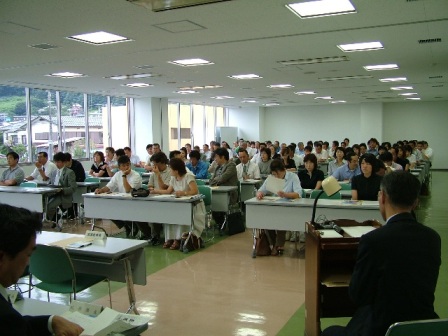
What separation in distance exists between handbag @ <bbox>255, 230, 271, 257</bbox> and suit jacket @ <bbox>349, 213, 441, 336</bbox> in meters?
3.94

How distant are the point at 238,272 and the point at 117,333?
338 centimetres

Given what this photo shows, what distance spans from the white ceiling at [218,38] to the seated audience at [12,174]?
5.68ft

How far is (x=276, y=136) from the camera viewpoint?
22.1 m

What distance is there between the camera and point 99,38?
5.86 metres

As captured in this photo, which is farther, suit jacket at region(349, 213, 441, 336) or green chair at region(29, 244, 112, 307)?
green chair at region(29, 244, 112, 307)

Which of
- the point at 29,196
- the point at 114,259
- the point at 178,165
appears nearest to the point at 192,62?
the point at 178,165

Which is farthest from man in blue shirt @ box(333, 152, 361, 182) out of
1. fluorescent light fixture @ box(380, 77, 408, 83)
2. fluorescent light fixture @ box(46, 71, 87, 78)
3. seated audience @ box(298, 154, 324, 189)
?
fluorescent light fixture @ box(46, 71, 87, 78)

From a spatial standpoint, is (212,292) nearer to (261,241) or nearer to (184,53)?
(261,241)

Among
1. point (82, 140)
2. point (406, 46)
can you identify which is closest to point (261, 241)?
point (406, 46)

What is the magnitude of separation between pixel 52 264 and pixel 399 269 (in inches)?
98.4

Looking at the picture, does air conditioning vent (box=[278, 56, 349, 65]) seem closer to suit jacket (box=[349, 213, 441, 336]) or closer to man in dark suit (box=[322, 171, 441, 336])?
man in dark suit (box=[322, 171, 441, 336])

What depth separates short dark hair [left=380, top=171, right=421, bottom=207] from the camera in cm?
200

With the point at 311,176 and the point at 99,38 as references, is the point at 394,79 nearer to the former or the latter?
the point at 311,176

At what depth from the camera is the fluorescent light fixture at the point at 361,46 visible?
21.2ft
